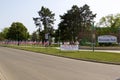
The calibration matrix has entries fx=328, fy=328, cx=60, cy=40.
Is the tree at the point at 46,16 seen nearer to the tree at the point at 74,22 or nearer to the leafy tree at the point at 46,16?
the leafy tree at the point at 46,16

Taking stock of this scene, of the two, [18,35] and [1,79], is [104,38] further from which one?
[18,35]

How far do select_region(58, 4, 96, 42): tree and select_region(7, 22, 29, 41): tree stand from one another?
52235mm

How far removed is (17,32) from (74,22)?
207 ft

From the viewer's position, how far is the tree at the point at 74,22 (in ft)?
316

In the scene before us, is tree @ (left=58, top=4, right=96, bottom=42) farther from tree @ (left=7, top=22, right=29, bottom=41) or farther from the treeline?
tree @ (left=7, top=22, right=29, bottom=41)

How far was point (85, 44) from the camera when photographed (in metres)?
75.9

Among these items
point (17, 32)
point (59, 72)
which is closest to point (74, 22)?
point (17, 32)

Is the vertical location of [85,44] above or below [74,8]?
below

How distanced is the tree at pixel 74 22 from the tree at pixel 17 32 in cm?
5224

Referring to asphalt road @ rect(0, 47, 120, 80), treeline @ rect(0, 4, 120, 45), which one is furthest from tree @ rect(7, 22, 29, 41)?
asphalt road @ rect(0, 47, 120, 80)

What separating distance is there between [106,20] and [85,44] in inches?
2037

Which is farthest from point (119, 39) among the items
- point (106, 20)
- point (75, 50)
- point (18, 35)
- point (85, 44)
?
point (18, 35)

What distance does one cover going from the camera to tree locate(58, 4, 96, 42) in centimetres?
9643

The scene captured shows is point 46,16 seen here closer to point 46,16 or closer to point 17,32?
point 46,16
